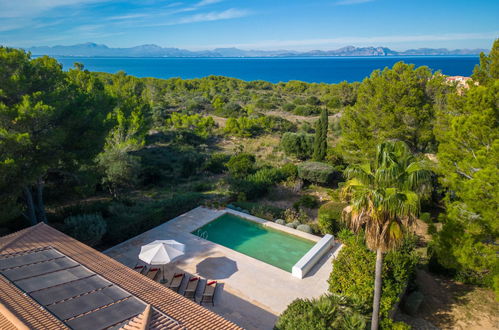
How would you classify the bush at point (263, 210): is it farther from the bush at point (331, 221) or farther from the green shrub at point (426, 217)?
the green shrub at point (426, 217)

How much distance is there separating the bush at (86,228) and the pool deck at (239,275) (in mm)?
819

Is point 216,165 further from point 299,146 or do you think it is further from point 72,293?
point 72,293

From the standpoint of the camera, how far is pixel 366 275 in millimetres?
Result: 9672

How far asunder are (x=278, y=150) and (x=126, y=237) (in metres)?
19.2

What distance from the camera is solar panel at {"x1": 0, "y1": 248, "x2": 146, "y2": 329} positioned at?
22.0 ft

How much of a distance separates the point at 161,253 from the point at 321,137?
56.6ft

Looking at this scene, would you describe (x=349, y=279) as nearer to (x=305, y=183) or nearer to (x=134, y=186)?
(x=305, y=183)

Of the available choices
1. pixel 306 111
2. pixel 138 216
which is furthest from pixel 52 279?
pixel 306 111

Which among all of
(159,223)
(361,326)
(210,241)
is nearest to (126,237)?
(159,223)

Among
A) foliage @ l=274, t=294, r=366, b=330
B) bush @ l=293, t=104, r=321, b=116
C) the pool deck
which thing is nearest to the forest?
foliage @ l=274, t=294, r=366, b=330

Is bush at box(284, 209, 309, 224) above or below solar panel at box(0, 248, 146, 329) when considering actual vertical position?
below

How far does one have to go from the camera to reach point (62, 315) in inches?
261

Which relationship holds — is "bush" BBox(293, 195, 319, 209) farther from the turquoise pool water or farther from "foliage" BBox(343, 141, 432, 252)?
"foliage" BBox(343, 141, 432, 252)

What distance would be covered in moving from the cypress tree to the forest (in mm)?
80
